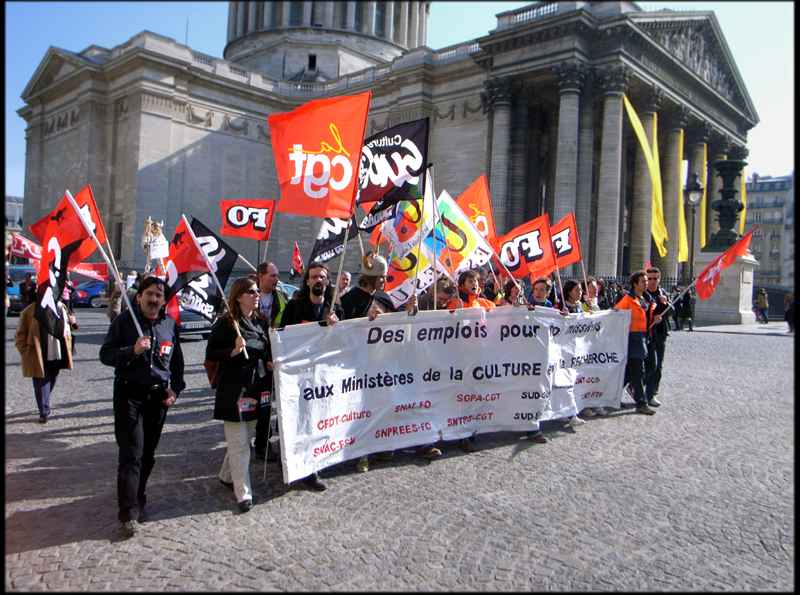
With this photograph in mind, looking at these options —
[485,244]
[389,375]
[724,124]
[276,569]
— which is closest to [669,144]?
[724,124]

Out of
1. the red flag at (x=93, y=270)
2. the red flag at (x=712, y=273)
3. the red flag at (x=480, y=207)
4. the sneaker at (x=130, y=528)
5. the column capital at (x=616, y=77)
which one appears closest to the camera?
the sneaker at (x=130, y=528)

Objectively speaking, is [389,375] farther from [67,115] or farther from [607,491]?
[67,115]

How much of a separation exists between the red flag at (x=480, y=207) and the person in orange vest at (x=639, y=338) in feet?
7.01

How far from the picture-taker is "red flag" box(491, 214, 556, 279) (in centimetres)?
772

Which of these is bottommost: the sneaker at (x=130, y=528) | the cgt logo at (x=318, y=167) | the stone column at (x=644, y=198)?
the sneaker at (x=130, y=528)

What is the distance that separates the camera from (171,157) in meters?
34.0

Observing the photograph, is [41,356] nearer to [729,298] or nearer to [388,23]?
[729,298]

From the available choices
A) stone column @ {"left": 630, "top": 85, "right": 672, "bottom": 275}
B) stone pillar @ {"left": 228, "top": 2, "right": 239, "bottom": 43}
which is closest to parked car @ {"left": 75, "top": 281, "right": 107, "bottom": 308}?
stone column @ {"left": 630, "top": 85, "right": 672, "bottom": 275}

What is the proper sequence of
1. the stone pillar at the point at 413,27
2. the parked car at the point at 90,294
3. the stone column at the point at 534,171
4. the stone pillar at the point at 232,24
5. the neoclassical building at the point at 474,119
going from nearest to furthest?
1. the parked car at the point at 90,294
2. the neoclassical building at the point at 474,119
3. the stone column at the point at 534,171
4. the stone pillar at the point at 232,24
5. the stone pillar at the point at 413,27

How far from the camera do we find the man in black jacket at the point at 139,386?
13.1 feet

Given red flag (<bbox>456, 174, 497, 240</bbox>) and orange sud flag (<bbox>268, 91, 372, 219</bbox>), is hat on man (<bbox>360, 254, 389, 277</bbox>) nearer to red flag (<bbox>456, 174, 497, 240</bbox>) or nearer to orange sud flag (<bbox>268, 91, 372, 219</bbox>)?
orange sud flag (<bbox>268, 91, 372, 219</bbox>)

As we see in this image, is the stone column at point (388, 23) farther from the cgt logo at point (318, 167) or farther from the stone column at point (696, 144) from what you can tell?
the cgt logo at point (318, 167)

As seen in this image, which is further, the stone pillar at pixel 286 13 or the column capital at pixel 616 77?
the stone pillar at pixel 286 13

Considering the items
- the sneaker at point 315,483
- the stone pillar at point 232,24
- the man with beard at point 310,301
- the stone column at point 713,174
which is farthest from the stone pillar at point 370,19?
the sneaker at point 315,483
